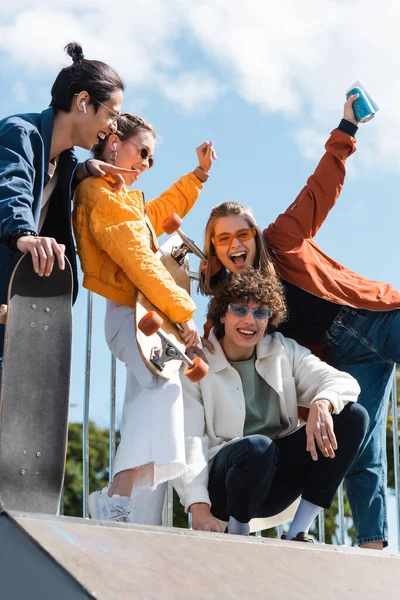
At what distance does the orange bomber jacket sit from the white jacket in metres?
0.33

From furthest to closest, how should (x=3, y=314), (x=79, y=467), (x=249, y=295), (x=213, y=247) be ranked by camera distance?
(x=79, y=467)
(x=213, y=247)
(x=249, y=295)
(x=3, y=314)

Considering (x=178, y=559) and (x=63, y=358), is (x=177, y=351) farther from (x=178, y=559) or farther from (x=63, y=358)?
(x=178, y=559)

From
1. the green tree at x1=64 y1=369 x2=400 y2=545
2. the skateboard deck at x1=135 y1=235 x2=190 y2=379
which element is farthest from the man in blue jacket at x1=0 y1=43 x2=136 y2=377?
the green tree at x1=64 y1=369 x2=400 y2=545

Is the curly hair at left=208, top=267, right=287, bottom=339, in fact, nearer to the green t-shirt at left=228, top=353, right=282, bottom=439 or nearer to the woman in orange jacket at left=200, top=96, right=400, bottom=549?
the woman in orange jacket at left=200, top=96, right=400, bottom=549

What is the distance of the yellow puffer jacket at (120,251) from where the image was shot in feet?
12.1

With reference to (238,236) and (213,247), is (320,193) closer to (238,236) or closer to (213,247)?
(238,236)

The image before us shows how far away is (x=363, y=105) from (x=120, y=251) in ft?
5.02

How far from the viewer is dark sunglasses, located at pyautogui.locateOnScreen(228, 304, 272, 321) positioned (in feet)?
13.4

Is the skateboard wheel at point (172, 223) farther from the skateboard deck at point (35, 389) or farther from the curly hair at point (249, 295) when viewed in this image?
the skateboard deck at point (35, 389)

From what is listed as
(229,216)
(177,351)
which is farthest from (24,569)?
(229,216)

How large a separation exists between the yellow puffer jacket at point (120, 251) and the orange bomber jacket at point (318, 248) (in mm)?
719

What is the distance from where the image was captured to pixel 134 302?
381 centimetres

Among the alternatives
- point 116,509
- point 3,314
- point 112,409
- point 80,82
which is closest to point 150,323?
point 3,314

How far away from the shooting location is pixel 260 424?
4012 mm
